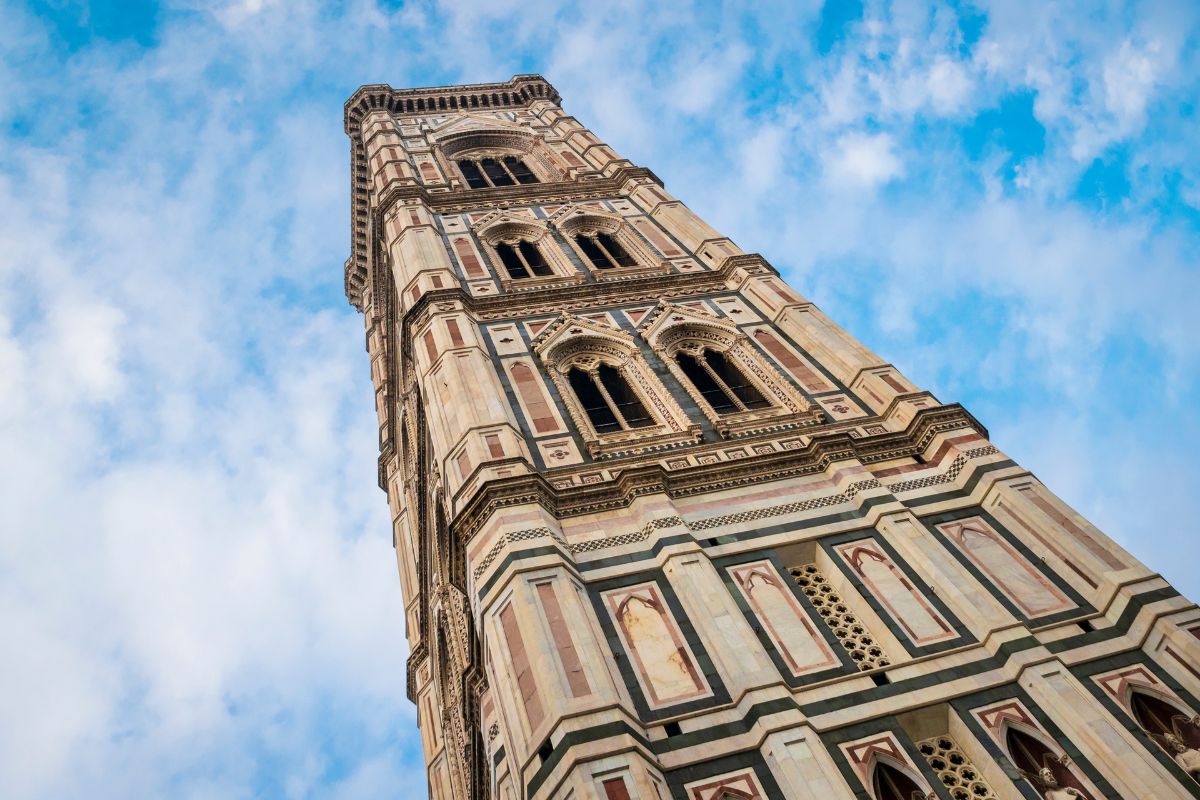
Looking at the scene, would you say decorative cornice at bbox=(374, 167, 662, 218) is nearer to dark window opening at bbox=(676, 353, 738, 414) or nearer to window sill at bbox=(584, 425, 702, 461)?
dark window opening at bbox=(676, 353, 738, 414)

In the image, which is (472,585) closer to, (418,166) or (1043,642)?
(1043,642)

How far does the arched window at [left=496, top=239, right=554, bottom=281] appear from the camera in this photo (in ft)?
71.7

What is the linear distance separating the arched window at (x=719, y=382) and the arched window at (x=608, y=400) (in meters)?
0.95

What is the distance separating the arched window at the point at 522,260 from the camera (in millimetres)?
21859

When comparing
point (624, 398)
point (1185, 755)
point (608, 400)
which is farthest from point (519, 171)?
point (1185, 755)

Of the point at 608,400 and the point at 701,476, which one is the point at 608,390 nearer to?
the point at 608,400

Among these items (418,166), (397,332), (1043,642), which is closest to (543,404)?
(1043,642)

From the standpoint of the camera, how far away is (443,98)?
35.7 metres

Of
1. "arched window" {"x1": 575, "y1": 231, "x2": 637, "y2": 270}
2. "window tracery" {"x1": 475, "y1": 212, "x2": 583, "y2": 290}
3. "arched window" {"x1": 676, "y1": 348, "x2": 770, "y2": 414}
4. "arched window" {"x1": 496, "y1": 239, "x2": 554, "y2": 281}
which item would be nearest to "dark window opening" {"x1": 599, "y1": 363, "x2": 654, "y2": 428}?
"arched window" {"x1": 676, "y1": 348, "x2": 770, "y2": 414}

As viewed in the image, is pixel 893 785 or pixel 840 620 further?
pixel 840 620

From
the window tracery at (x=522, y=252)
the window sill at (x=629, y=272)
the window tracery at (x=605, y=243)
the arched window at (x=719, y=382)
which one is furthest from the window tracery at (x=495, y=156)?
the arched window at (x=719, y=382)

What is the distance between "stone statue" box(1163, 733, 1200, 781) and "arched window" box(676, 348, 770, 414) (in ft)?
24.7

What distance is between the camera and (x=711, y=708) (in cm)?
1070

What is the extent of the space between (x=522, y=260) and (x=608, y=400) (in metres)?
6.25
